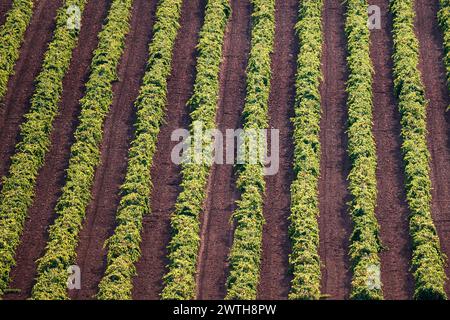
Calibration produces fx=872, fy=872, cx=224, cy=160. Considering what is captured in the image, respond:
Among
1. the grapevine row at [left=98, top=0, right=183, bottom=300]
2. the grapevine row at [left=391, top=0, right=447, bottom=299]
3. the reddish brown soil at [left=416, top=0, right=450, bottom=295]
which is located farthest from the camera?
the reddish brown soil at [left=416, top=0, right=450, bottom=295]

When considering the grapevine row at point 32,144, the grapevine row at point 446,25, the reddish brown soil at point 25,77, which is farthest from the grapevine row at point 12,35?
the grapevine row at point 446,25

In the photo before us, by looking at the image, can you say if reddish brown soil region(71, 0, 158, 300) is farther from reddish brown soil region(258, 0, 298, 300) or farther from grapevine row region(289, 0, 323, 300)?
grapevine row region(289, 0, 323, 300)

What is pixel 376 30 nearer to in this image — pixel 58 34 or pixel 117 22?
pixel 117 22

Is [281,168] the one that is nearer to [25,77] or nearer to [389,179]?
[389,179]

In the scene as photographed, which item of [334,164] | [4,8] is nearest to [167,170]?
[334,164]

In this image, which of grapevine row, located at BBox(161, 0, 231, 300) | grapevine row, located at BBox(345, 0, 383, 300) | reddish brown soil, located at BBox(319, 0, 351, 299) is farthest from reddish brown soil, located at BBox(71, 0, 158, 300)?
grapevine row, located at BBox(345, 0, 383, 300)
